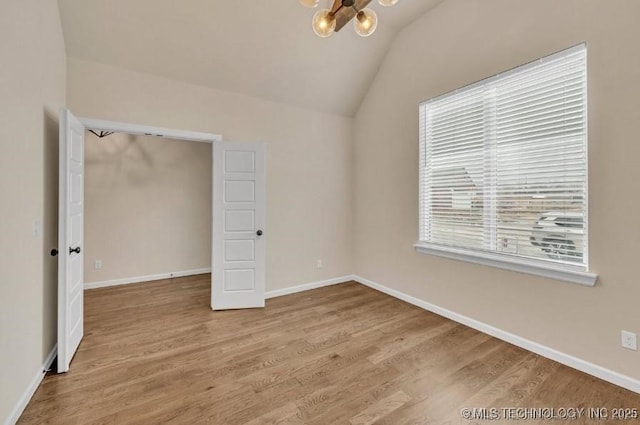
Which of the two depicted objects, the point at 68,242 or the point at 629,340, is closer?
the point at 629,340

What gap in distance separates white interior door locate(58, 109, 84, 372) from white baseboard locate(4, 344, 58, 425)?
0.39 feet

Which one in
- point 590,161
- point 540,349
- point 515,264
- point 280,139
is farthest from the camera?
point 280,139

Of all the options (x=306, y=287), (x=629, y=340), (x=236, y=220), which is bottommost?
(x=306, y=287)

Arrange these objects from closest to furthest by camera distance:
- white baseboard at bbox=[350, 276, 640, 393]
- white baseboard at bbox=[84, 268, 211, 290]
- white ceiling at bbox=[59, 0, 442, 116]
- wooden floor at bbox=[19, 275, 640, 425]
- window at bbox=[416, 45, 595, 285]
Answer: wooden floor at bbox=[19, 275, 640, 425] < white baseboard at bbox=[350, 276, 640, 393] < window at bbox=[416, 45, 595, 285] < white ceiling at bbox=[59, 0, 442, 116] < white baseboard at bbox=[84, 268, 211, 290]

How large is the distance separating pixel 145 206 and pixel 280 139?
267cm

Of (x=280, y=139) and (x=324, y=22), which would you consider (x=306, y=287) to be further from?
(x=324, y=22)

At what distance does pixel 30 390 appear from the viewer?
77.3 inches

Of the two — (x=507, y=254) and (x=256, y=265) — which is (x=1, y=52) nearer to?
(x=256, y=265)

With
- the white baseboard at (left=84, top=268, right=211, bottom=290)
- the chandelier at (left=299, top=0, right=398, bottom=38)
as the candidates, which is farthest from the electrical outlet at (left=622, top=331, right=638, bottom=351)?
the white baseboard at (left=84, top=268, right=211, bottom=290)

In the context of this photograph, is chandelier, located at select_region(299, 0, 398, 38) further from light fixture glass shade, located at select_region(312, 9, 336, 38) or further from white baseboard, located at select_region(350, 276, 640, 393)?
white baseboard, located at select_region(350, 276, 640, 393)

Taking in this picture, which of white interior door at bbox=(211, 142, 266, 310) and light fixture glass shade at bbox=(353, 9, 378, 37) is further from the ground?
light fixture glass shade at bbox=(353, 9, 378, 37)

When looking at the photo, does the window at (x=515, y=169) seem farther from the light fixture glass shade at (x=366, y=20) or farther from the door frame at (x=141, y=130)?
the door frame at (x=141, y=130)

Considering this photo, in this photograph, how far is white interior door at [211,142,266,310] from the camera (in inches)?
139

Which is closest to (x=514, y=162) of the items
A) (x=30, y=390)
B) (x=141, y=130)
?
(x=141, y=130)
